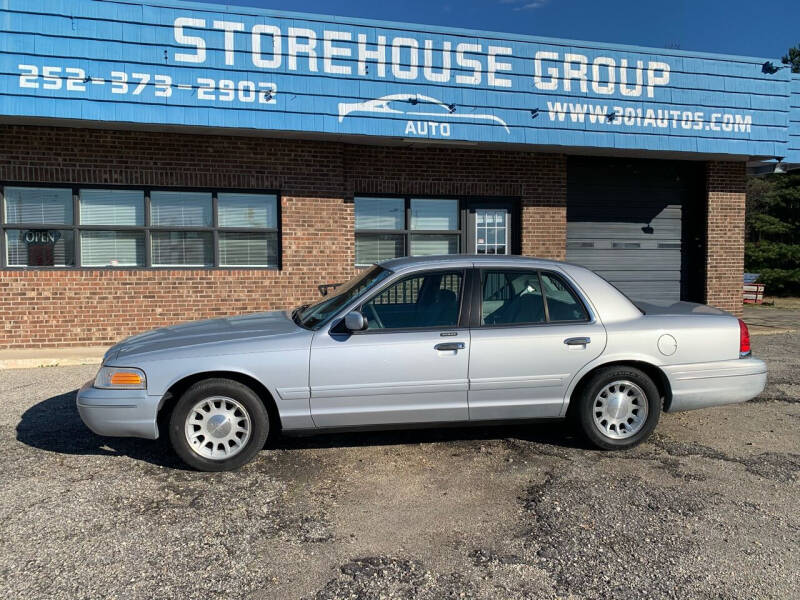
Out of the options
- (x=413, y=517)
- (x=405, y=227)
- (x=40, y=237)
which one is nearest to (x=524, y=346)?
(x=413, y=517)

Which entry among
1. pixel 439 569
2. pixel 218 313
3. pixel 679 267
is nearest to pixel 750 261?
pixel 679 267

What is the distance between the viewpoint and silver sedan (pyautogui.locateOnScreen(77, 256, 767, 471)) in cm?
456

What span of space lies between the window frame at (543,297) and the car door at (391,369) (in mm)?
148

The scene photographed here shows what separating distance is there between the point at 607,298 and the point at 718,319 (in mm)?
914

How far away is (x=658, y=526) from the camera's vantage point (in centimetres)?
374

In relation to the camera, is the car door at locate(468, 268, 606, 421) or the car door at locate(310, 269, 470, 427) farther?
the car door at locate(468, 268, 606, 421)

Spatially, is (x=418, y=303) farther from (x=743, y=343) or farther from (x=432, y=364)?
(x=743, y=343)

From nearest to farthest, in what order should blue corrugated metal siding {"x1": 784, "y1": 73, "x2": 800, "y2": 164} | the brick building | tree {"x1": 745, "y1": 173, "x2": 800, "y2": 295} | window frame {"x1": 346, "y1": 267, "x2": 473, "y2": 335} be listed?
window frame {"x1": 346, "y1": 267, "x2": 473, "y2": 335}
the brick building
blue corrugated metal siding {"x1": 784, "y1": 73, "x2": 800, "y2": 164}
tree {"x1": 745, "y1": 173, "x2": 800, "y2": 295}

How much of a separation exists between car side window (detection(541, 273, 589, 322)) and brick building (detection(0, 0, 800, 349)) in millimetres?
5230

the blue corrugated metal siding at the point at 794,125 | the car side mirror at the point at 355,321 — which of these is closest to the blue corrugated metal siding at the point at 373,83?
the blue corrugated metal siding at the point at 794,125

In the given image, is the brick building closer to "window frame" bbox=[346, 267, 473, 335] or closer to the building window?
the building window

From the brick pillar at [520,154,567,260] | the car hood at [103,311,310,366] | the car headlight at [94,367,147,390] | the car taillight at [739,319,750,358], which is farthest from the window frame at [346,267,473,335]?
the brick pillar at [520,154,567,260]

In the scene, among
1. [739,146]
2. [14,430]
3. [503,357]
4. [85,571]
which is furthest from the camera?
[739,146]

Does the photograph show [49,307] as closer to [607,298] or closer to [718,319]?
[607,298]
